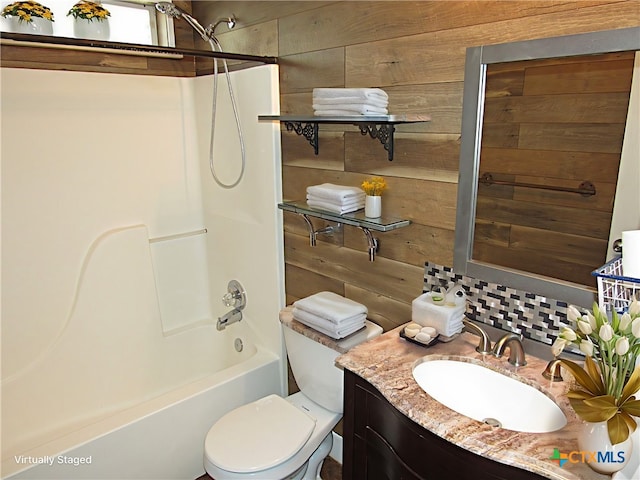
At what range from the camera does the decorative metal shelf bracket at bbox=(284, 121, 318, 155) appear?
6.40 ft

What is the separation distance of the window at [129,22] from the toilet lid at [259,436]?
192 cm

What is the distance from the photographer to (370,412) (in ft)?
4.63

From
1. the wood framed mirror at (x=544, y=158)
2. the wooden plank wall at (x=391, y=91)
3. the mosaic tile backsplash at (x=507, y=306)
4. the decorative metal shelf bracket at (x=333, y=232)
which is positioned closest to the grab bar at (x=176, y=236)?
the wooden plank wall at (x=391, y=91)

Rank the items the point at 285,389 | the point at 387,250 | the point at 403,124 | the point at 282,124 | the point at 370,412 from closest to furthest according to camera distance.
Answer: the point at 370,412, the point at 403,124, the point at 387,250, the point at 282,124, the point at 285,389

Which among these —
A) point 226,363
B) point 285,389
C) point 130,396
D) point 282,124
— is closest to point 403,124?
point 282,124

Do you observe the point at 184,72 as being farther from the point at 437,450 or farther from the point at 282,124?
the point at 437,450

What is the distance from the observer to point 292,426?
178 cm

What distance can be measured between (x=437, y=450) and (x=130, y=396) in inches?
72.3

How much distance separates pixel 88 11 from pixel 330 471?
95.4 inches

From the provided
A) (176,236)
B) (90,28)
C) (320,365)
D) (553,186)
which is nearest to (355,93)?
(553,186)

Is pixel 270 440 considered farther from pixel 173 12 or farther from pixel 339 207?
pixel 173 12

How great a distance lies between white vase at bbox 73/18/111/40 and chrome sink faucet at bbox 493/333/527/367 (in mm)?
2178

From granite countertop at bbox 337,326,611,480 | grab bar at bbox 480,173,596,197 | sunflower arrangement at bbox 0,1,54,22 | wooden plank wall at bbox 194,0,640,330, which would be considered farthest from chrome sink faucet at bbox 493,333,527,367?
sunflower arrangement at bbox 0,1,54,22

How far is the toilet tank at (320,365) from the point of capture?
1.80 metres
